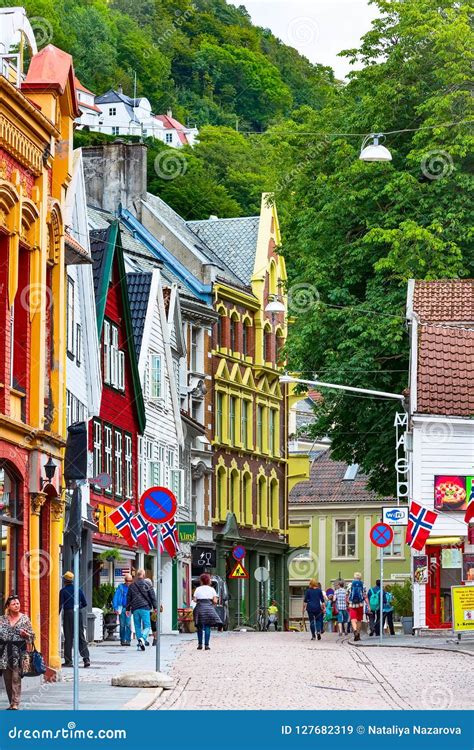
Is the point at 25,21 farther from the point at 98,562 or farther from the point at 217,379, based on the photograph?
the point at 217,379

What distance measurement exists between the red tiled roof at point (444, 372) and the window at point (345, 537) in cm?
3936

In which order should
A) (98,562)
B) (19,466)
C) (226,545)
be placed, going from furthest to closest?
1. (226,545)
2. (98,562)
3. (19,466)

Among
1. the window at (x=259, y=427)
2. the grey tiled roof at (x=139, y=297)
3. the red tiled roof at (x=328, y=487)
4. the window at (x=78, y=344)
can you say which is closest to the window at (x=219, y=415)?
the window at (x=259, y=427)

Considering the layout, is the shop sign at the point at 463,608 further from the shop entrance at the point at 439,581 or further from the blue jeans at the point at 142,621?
the shop entrance at the point at 439,581

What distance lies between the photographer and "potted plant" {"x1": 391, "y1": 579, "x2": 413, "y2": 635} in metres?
46.4

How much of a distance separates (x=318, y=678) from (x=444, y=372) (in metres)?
21.4

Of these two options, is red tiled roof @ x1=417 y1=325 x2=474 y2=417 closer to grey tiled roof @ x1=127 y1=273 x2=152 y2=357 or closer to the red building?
the red building

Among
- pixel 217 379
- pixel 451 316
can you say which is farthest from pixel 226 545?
pixel 451 316

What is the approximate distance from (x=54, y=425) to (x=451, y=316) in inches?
Result: 929

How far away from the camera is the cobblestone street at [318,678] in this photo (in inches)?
802

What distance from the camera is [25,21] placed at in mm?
27312

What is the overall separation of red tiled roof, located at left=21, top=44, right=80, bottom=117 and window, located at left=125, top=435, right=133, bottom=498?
23.4 m

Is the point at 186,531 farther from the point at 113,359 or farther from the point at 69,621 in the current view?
the point at 69,621

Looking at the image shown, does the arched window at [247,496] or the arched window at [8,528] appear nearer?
the arched window at [8,528]
